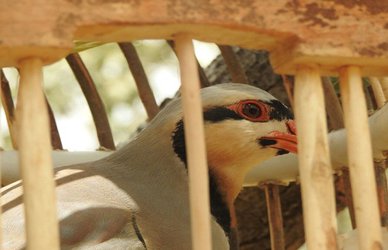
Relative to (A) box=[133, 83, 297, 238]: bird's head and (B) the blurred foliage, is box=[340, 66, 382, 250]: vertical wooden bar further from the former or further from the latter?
(B) the blurred foliage

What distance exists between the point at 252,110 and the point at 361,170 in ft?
4.24

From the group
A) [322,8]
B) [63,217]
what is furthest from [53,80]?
[322,8]

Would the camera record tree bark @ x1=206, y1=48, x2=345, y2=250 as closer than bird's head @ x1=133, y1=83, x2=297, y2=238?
No

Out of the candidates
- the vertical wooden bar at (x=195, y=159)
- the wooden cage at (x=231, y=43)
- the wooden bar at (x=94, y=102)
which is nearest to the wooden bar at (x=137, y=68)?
the wooden bar at (x=94, y=102)

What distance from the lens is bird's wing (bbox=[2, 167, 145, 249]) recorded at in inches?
109

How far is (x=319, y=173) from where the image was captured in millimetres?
2125

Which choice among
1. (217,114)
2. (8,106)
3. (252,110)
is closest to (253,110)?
(252,110)

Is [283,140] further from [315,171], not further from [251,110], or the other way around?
[315,171]

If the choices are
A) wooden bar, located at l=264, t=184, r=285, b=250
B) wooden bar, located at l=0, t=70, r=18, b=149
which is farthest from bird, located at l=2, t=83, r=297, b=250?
wooden bar, located at l=0, t=70, r=18, b=149

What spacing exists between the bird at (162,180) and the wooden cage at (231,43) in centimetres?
79

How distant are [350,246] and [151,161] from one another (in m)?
0.67

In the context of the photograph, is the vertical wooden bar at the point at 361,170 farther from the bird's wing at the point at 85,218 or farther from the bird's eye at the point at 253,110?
the bird's eye at the point at 253,110

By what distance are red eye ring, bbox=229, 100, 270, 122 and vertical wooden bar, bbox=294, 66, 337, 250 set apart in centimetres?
121

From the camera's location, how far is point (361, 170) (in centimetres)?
217
